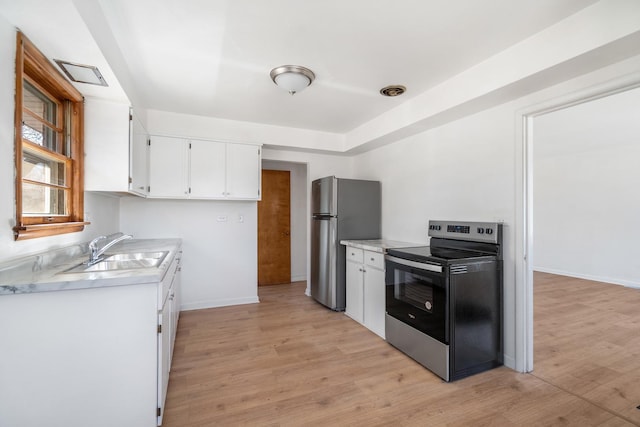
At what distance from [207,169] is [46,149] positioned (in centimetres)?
175

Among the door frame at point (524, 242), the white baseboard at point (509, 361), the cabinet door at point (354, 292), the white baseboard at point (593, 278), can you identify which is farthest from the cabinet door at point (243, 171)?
the white baseboard at point (593, 278)

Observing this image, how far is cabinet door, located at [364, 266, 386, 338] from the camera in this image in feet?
9.95

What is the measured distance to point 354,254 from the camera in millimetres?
3547

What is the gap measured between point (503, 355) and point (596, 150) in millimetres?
5229

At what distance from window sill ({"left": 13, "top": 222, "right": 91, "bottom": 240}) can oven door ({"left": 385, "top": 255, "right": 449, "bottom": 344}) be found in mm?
2619

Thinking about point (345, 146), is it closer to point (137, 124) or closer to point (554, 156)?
point (137, 124)

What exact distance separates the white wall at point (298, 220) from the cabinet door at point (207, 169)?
6.34 ft

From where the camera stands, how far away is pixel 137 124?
8.99 ft

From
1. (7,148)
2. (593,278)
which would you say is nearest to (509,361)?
(7,148)

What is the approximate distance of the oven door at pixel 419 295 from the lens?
224 cm

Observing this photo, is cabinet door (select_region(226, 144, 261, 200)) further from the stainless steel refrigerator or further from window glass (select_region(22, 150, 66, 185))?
window glass (select_region(22, 150, 66, 185))

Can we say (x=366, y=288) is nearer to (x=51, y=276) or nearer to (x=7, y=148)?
(x=51, y=276)

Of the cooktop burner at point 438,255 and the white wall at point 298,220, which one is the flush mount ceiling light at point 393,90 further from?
the white wall at point 298,220

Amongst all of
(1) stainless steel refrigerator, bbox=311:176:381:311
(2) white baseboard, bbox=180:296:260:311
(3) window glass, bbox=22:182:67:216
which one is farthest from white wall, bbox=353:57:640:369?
(3) window glass, bbox=22:182:67:216
